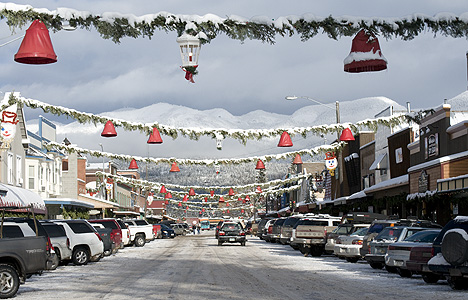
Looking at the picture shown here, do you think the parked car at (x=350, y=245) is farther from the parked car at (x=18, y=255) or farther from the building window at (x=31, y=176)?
the building window at (x=31, y=176)

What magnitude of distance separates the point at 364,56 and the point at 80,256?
743 inches

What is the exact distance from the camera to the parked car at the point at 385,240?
70.9 ft

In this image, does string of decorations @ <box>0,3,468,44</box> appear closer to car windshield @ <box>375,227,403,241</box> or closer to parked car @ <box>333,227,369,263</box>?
car windshield @ <box>375,227,403,241</box>

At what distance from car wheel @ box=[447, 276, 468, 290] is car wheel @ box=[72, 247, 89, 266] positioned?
50.0ft

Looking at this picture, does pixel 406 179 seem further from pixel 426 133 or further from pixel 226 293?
pixel 226 293

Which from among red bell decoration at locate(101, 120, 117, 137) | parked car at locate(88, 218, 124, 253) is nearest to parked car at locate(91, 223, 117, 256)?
parked car at locate(88, 218, 124, 253)

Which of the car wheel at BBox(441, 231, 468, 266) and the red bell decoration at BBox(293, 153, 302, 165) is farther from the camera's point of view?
the red bell decoration at BBox(293, 153, 302, 165)

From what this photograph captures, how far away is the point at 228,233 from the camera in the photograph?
155ft

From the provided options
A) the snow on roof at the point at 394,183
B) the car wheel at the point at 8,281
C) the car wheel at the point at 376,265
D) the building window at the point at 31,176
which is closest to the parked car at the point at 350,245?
the car wheel at the point at 376,265

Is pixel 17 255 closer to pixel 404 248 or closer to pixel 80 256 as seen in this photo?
pixel 404 248

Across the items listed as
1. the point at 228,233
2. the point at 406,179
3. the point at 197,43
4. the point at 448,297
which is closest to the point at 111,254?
the point at 228,233

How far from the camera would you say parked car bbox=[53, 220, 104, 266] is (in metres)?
26.4

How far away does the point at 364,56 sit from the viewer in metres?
10.6

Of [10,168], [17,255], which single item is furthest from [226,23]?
[10,168]
